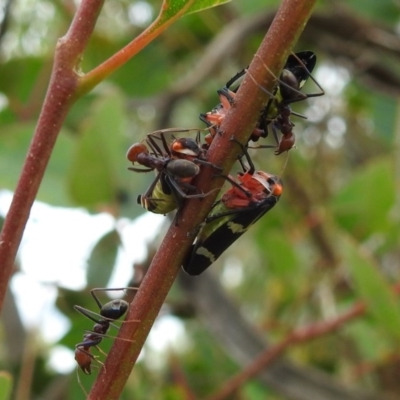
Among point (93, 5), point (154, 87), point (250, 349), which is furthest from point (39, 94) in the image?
point (93, 5)

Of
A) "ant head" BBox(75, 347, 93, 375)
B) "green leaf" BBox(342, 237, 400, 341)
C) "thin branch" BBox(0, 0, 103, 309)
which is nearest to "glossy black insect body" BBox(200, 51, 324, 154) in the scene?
"thin branch" BBox(0, 0, 103, 309)

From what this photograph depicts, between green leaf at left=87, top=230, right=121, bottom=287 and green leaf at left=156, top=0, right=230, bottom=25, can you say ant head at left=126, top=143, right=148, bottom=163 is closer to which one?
green leaf at left=156, top=0, right=230, bottom=25

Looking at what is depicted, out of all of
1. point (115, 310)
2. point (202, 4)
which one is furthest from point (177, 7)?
point (115, 310)

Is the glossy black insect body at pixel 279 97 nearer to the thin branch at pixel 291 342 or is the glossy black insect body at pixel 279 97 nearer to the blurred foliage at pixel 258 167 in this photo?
the blurred foliage at pixel 258 167

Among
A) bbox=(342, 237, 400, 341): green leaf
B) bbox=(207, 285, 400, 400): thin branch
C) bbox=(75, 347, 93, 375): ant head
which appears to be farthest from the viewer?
bbox=(207, 285, 400, 400): thin branch

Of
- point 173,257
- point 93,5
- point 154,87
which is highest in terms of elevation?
point 154,87

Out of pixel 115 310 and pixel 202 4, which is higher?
pixel 202 4

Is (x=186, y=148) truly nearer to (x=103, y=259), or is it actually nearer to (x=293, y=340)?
(x=103, y=259)

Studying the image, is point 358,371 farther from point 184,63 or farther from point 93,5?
point 93,5
